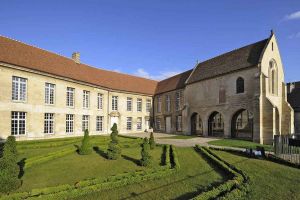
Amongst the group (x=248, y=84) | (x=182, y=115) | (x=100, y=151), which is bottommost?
(x=100, y=151)

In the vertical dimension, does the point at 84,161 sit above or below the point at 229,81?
below

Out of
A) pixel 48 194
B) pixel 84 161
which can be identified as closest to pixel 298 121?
pixel 84 161

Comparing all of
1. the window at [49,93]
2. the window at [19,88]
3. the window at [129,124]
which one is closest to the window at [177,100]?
the window at [129,124]

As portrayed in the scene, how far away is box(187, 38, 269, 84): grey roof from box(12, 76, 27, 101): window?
2384cm

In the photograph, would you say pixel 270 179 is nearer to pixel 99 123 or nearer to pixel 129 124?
pixel 99 123

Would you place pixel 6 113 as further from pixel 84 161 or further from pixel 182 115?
pixel 182 115

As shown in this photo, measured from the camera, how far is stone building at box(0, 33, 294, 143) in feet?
79.1

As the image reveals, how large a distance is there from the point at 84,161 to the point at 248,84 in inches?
846

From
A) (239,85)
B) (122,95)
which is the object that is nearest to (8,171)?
(239,85)

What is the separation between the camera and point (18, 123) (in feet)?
77.1

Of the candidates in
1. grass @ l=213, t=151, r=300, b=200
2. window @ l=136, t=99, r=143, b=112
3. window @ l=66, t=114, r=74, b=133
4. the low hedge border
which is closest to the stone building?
window @ l=66, t=114, r=74, b=133

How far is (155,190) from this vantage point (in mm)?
9930

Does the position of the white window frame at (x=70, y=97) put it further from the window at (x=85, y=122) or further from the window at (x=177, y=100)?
the window at (x=177, y=100)

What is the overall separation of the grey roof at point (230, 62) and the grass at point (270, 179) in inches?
619
